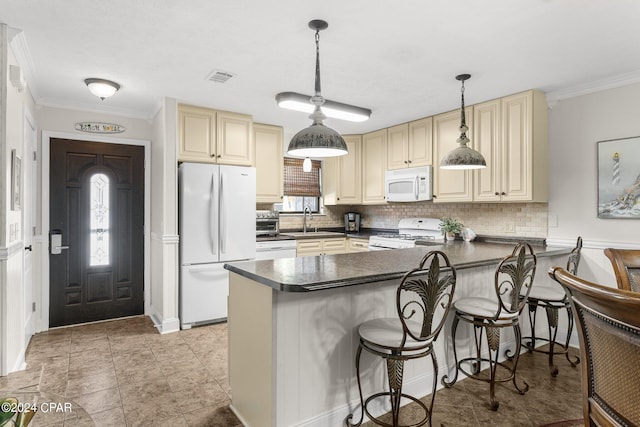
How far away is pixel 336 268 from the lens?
2094mm

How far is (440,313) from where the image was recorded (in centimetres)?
246

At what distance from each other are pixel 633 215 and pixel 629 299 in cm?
292

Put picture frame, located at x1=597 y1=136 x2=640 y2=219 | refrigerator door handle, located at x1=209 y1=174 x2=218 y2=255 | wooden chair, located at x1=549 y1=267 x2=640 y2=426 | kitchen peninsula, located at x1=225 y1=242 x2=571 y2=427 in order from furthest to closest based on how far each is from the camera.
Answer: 1. refrigerator door handle, located at x1=209 y1=174 x2=218 y2=255
2. picture frame, located at x1=597 y1=136 x2=640 y2=219
3. kitchen peninsula, located at x1=225 y1=242 x2=571 y2=427
4. wooden chair, located at x1=549 y1=267 x2=640 y2=426

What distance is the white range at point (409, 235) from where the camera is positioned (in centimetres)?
445

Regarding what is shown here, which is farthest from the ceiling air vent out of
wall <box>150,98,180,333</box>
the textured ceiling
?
wall <box>150,98,180,333</box>

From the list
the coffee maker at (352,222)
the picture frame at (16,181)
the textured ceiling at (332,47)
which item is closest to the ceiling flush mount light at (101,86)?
the textured ceiling at (332,47)

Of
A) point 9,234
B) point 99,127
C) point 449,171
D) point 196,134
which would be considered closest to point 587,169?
point 449,171

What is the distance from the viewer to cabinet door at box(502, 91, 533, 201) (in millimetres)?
3402

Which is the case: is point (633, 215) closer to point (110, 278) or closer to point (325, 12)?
point (325, 12)

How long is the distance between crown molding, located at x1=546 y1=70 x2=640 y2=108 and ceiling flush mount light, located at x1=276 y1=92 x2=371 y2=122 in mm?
1800

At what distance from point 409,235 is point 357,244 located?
2.40 feet

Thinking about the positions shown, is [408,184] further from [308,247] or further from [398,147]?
[308,247]

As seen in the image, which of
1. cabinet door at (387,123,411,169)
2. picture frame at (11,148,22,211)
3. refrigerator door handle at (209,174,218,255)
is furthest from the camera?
cabinet door at (387,123,411,169)

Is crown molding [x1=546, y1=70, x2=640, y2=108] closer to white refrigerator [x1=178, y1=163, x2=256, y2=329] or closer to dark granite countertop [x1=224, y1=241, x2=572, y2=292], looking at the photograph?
dark granite countertop [x1=224, y1=241, x2=572, y2=292]
